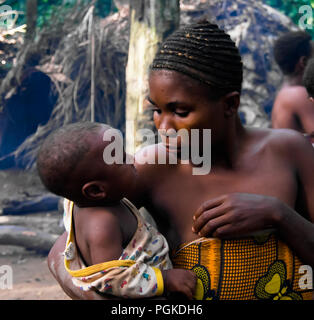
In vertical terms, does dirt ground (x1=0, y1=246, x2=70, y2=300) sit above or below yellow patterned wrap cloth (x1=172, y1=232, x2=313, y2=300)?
below

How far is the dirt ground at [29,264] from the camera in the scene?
437cm

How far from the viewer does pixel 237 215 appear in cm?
158

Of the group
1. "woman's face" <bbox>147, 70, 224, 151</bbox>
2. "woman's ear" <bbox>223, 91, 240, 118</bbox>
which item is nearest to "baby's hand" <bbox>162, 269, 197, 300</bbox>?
"woman's face" <bbox>147, 70, 224, 151</bbox>

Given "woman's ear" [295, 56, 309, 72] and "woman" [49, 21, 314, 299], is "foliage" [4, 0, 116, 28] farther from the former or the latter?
"woman" [49, 21, 314, 299]

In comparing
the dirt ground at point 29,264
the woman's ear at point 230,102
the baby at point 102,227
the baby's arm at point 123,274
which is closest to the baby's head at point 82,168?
the baby at point 102,227

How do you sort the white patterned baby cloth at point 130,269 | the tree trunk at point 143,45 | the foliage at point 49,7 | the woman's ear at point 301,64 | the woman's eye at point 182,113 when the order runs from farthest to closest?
the foliage at point 49,7 < the woman's ear at point 301,64 < the tree trunk at point 143,45 < the woman's eye at point 182,113 < the white patterned baby cloth at point 130,269

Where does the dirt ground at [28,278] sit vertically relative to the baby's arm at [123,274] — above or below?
below

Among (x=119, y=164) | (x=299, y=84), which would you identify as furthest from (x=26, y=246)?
(x=119, y=164)

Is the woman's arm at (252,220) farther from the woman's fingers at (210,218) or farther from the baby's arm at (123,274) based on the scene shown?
the baby's arm at (123,274)

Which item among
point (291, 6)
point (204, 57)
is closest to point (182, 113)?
point (204, 57)

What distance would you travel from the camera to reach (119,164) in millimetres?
1701

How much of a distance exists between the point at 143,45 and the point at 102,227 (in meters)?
2.56

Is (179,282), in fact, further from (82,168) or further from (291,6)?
(291,6)

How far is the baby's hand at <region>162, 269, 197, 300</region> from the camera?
61.9 inches
